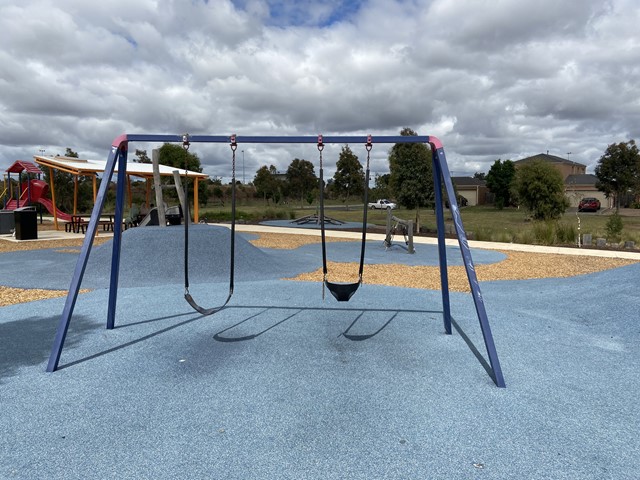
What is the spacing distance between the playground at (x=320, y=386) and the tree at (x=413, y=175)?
1114 centimetres

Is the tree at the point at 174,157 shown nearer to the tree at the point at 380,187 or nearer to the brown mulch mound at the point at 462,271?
the tree at the point at 380,187

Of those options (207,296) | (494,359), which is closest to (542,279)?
(494,359)

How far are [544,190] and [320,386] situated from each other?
65.4 feet

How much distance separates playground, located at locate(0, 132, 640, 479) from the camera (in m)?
2.56

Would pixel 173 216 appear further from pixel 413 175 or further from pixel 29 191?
pixel 29 191

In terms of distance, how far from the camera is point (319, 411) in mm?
3125

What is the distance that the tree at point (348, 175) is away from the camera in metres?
33.8

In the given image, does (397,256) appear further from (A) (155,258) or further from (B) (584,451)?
(B) (584,451)

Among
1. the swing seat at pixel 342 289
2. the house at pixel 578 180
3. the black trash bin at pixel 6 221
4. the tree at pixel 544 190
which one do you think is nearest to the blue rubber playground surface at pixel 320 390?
the swing seat at pixel 342 289

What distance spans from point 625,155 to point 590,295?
3131 centimetres

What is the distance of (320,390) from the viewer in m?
3.46

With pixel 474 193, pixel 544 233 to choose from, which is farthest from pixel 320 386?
pixel 474 193

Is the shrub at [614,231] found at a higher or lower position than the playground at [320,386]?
higher

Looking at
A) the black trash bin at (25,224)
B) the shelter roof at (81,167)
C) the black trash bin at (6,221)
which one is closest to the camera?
the black trash bin at (25,224)
